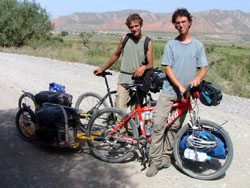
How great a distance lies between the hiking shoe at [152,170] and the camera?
13.2ft

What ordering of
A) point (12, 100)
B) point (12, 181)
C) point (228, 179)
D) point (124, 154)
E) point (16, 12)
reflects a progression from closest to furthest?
point (12, 181) → point (228, 179) → point (124, 154) → point (12, 100) → point (16, 12)

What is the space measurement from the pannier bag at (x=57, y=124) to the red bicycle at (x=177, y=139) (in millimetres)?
268

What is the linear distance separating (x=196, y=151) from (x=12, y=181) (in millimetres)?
2430

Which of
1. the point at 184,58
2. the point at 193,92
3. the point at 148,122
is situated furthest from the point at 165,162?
the point at 184,58

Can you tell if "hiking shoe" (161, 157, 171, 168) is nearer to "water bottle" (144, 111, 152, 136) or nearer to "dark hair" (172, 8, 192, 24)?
"water bottle" (144, 111, 152, 136)

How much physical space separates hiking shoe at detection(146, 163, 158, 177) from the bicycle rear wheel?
177cm

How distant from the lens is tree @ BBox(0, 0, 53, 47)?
31094 millimetres

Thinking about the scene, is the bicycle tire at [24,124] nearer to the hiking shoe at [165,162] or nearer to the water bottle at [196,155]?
the hiking shoe at [165,162]

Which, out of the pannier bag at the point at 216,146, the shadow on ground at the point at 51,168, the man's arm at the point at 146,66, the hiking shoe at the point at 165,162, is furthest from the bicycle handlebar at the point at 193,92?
the shadow on ground at the point at 51,168

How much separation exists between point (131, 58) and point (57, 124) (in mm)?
1506

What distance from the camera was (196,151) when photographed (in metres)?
4.03

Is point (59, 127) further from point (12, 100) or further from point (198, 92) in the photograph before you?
point (12, 100)

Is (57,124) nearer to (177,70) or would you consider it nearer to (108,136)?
(108,136)

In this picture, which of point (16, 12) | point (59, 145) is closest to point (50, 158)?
point (59, 145)
